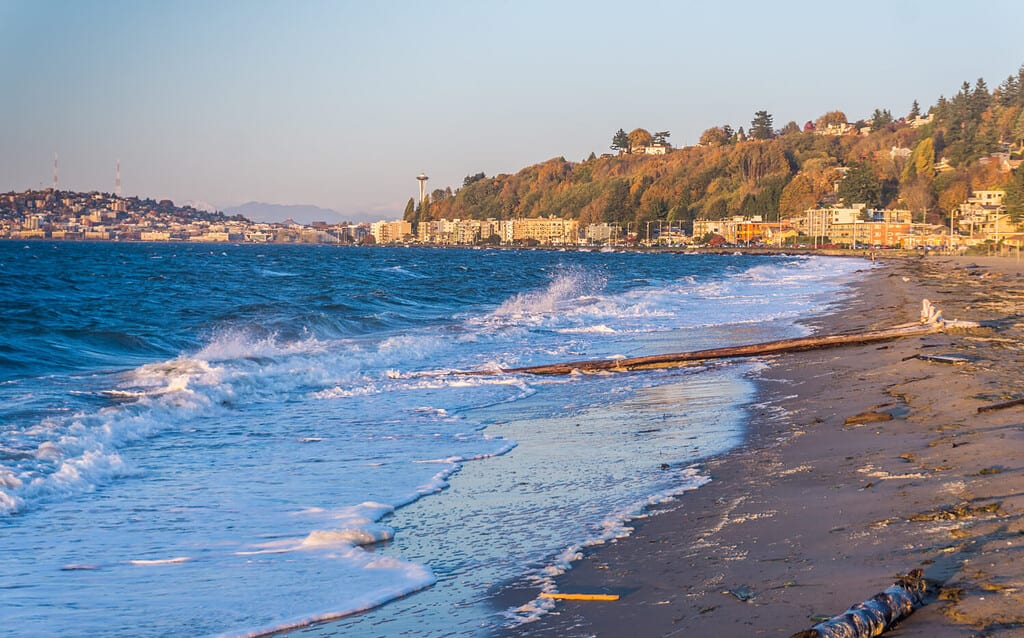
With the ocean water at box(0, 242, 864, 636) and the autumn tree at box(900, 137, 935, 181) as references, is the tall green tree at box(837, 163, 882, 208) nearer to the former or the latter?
the autumn tree at box(900, 137, 935, 181)

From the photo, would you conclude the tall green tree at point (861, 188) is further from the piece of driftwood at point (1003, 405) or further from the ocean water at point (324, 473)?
the piece of driftwood at point (1003, 405)

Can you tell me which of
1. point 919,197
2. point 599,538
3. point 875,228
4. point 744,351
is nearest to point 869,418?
point 599,538

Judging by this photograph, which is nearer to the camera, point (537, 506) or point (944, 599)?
point (944, 599)

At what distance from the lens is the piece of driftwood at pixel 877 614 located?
11.3 feet

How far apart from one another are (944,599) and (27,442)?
7.64m

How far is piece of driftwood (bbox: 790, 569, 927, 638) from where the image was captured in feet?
11.3

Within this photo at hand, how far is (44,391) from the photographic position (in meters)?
12.5

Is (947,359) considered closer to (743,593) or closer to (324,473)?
(324,473)

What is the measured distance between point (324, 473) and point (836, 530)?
4036 millimetres

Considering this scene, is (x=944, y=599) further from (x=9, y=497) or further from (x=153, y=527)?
(x=9, y=497)

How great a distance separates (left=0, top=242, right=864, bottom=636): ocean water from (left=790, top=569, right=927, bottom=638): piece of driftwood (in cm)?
135

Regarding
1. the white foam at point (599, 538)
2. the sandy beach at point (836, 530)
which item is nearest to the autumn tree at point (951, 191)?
the sandy beach at point (836, 530)

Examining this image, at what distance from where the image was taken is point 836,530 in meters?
5.06

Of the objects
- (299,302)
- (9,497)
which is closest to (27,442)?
(9,497)
